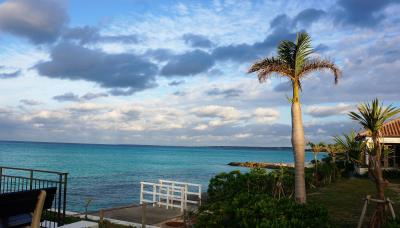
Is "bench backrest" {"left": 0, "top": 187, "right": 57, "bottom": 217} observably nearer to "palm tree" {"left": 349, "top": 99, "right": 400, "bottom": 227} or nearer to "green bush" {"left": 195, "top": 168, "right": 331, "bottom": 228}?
"green bush" {"left": 195, "top": 168, "right": 331, "bottom": 228}

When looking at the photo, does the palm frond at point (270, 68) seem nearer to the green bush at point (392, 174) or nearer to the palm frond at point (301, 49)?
the palm frond at point (301, 49)

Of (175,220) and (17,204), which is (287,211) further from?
(175,220)

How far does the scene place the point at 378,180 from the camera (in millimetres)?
9297

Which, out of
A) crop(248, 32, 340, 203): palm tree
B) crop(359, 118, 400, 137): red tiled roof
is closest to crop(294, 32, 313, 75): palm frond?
crop(248, 32, 340, 203): palm tree

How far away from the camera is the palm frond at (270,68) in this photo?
1266cm

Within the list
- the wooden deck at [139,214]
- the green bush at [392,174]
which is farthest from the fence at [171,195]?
the green bush at [392,174]

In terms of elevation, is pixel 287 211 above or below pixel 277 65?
below

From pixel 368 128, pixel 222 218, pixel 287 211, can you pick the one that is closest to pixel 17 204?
pixel 222 218

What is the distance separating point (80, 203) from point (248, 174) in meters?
15.5

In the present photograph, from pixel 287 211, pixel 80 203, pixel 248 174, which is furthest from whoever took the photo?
pixel 80 203

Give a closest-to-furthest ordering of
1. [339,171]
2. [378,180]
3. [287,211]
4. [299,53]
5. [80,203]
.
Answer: [287,211], [378,180], [299,53], [80,203], [339,171]

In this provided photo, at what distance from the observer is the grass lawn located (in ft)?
43.4

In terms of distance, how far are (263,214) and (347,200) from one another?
13.2 m

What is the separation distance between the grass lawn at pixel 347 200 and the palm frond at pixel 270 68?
16.7 feet
